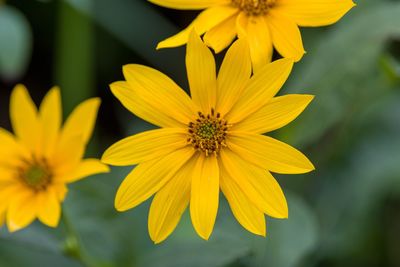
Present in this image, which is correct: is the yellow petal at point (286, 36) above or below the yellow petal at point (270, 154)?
above

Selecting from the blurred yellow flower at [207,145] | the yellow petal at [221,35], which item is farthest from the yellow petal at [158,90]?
the yellow petal at [221,35]

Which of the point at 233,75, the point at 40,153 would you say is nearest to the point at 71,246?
the point at 40,153

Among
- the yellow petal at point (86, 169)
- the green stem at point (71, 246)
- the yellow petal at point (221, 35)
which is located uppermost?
the yellow petal at point (221, 35)

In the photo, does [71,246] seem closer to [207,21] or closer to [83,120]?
[83,120]

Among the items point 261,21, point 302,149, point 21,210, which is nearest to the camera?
point 261,21

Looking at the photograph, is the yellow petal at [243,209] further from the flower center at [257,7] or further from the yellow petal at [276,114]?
the flower center at [257,7]

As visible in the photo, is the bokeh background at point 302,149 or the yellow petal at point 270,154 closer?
the yellow petal at point 270,154

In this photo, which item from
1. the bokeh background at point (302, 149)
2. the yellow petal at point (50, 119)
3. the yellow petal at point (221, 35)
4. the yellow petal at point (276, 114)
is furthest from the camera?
the bokeh background at point (302, 149)

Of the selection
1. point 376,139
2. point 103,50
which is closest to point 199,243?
point 376,139
